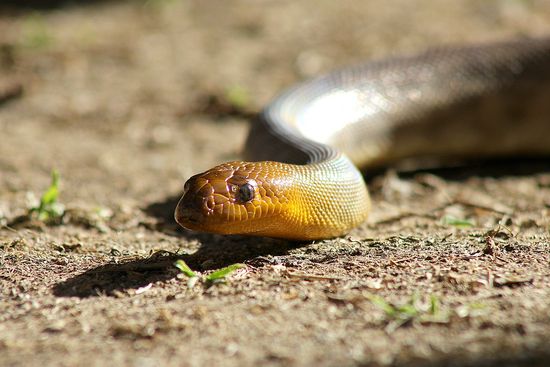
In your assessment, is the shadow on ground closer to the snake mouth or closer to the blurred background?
the snake mouth

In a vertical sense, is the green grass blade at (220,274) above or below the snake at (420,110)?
below

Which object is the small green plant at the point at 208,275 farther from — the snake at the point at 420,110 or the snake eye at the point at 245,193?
the snake at the point at 420,110

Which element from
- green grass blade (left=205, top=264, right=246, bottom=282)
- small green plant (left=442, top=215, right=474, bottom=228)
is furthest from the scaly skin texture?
small green plant (left=442, top=215, right=474, bottom=228)

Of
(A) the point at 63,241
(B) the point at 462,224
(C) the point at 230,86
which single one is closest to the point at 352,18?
(C) the point at 230,86

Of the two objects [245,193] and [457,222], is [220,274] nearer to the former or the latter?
[245,193]

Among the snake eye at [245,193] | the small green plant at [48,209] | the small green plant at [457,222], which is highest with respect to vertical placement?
the snake eye at [245,193]

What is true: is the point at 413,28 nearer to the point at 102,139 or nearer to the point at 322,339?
the point at 102,139

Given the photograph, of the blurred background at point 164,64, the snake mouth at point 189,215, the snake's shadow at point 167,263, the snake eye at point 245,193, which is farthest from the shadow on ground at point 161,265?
the blurred background at point 164,64

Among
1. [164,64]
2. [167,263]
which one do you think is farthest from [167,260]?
[164,64]
